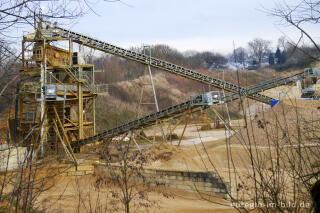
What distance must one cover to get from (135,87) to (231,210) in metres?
42.3

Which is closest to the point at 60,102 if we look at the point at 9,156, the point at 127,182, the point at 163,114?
the point at 163,114

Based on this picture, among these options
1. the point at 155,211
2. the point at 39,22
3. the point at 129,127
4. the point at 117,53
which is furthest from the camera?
the point at 117,53

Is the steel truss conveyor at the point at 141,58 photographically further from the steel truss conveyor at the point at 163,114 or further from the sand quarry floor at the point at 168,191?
the sand quarry floor at the point at 168,191

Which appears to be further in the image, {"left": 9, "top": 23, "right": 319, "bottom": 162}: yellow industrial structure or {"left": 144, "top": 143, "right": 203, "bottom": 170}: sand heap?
{"left": 9, "top": 23, "right": 319, "bottom": 162}: yellow industrial structure

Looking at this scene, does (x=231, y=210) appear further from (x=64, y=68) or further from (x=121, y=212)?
(x=64, y=68)

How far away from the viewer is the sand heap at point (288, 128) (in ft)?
12.7

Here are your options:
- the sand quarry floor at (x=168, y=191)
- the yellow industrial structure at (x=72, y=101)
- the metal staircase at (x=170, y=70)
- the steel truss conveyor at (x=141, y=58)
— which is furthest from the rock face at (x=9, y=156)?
the steel truss conveyor at (x=141, y=58)

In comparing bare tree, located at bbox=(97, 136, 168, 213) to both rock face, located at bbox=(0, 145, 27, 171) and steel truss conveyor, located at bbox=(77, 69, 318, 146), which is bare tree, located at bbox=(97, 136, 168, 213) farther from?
steel truss conveyor, located at bbox=(77, 69, 318, 146)

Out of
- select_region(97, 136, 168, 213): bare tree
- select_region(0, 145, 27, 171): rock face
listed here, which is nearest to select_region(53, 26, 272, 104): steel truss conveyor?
select_region(0, 145, 27, 171): rock face

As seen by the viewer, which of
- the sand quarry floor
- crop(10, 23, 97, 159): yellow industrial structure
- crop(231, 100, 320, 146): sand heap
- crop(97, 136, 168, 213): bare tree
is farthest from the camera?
crop(10, 23, 97, 159): yellow industrial structure

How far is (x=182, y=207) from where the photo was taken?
9.03 meters

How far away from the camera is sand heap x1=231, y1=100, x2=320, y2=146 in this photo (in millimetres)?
3880

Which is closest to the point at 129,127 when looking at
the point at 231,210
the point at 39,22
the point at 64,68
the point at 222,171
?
the point at 64,68

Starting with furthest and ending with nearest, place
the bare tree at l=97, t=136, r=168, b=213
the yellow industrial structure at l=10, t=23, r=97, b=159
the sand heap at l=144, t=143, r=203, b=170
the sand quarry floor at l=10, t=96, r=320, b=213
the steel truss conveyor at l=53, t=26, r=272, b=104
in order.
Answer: the steel truss conveyor at l=53, t=26, r=272, b=104, the yellow industrial structure at l=10, t=23, r=97, b=159, the sand heap at l=144, t=143, r=203, b=170, the sand quarry floor at l=10, t=96, r=320, b=213, the bare tree at l=97, t=136, r=168, b=213
